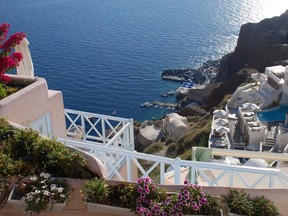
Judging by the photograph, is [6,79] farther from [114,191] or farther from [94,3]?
[94,3]

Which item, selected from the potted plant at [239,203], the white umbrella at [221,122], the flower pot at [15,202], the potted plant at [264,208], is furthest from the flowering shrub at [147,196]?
the white umbrella at [221,122]

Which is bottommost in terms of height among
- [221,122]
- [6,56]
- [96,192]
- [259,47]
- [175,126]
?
[96,192]

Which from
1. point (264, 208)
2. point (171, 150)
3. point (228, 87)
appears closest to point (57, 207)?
point (264, 208)

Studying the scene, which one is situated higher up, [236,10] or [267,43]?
[236,10]

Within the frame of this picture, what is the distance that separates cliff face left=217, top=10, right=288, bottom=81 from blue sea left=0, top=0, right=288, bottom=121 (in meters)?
9.10

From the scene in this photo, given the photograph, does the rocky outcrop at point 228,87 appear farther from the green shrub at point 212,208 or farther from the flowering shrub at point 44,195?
the flowering shrub at point 44,195

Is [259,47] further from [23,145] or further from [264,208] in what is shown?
[23,145]

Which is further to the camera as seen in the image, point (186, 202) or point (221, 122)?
point (221, 122)

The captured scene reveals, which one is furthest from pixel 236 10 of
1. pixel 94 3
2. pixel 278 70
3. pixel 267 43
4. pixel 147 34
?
pixel 278 70

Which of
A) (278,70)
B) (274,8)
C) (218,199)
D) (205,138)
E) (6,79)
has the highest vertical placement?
(274,8)

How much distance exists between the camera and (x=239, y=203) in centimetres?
443

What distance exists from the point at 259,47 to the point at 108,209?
46236 mm

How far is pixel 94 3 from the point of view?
10662cm

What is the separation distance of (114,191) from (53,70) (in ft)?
188
